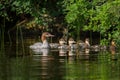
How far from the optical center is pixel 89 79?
16688 millimetres

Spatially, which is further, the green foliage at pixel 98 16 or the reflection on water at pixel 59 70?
the green foliage at pixel 98 16

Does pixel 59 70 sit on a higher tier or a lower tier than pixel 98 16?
lower

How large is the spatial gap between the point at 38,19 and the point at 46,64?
2383cm

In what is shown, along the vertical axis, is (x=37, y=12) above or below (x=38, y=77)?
above

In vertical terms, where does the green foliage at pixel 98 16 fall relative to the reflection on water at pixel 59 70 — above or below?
above

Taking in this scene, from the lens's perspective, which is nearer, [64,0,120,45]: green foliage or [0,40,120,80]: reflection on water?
[0,40,120,80]: reflection on water

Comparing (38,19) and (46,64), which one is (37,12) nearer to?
(38,19)

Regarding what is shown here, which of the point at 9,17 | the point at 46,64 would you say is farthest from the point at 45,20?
the point at 46,64

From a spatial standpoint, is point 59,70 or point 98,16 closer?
point 59,70

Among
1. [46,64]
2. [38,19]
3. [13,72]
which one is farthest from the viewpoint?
[38,19]

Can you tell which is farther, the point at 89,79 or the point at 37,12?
the point at 37,12

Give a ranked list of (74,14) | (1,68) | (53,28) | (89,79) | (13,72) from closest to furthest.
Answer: (89,79) < (13,72) < (1,68) < (74,14) < (53,28)

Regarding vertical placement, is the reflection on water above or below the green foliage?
below

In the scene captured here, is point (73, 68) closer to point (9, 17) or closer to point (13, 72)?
point (13, 72)
